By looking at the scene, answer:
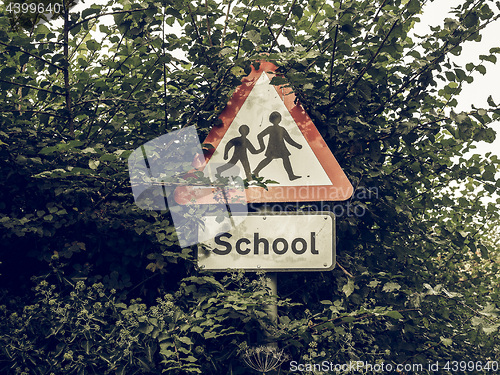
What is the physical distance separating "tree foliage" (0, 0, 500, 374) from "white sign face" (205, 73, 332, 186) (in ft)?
0.44

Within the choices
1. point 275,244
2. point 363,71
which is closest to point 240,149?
point 275,244

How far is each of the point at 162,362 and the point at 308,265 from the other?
0.80m

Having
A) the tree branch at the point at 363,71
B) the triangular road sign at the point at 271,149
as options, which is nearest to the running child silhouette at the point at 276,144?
the triangular road sign at the point at 271,149

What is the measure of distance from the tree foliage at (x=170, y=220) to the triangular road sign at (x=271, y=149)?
0.33ft

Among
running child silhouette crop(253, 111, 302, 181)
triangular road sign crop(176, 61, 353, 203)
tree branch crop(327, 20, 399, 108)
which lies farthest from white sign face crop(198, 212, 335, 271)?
tree branch crop(327, 20, 399, 108)

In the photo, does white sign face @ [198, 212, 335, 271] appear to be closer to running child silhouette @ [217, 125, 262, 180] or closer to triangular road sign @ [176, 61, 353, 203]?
triangular road sign @ [176, 61, 353, 203]

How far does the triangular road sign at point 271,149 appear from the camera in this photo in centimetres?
238

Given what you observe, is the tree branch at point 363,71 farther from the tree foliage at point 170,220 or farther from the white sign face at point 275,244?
the white sign face at point 275,244

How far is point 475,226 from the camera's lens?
4.73 metres

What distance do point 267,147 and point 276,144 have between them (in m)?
0.05

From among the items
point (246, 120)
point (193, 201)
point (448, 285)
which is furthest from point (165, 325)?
point (448, 285)

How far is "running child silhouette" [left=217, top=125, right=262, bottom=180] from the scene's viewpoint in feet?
7.97

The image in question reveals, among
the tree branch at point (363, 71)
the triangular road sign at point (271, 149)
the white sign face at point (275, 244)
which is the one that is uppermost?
the tree branch at point (363, 71)

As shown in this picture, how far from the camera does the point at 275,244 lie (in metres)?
2.33
